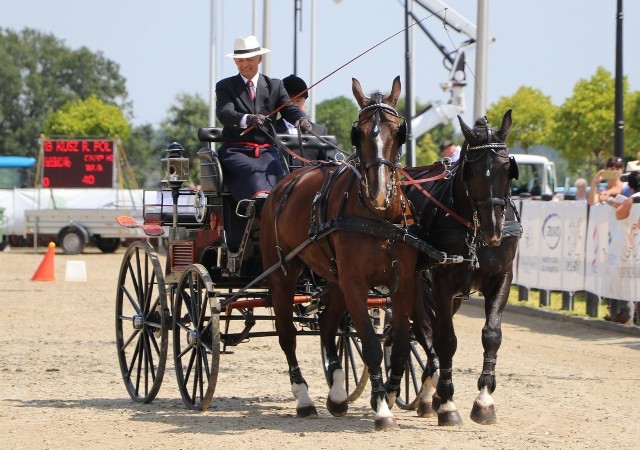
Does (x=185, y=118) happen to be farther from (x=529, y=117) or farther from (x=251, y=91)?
(x=251, y=91)

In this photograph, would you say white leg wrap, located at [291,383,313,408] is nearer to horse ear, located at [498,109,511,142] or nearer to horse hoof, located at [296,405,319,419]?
horse hoof, located at [296,405,319,419]

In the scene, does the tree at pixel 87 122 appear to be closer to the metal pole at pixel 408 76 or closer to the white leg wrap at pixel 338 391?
the metal pole at pixel 408 76

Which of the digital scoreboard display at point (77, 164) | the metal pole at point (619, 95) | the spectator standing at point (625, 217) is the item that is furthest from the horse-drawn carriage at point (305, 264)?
the digital scoreboard display at point (77, 164)

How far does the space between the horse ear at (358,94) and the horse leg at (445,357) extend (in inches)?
57.6

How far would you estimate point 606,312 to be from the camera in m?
19.2

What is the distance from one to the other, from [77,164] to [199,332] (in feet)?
114

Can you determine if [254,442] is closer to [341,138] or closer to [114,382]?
[114,382]

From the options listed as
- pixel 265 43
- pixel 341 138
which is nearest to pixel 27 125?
pixel 341 138

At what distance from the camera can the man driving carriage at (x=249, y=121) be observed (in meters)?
10.8

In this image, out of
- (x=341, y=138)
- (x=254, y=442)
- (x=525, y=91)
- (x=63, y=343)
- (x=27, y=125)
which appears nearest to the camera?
(x=254, y=442)

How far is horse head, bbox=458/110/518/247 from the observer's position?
888 centimetres

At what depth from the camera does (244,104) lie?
36.6 ft

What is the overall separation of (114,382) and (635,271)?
721cm

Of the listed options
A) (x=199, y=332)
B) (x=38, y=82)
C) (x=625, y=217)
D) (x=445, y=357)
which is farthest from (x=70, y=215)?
(x=38, y=82)
